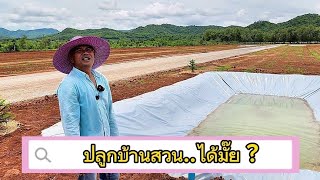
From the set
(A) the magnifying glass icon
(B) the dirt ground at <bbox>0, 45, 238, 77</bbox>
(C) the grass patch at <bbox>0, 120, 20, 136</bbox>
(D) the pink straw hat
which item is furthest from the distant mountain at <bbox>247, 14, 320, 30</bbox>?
(A) the magnifying glass icon

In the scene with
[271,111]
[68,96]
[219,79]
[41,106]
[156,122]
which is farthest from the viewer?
[219,79]

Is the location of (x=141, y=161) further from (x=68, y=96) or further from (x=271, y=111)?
(x=271, y=111)

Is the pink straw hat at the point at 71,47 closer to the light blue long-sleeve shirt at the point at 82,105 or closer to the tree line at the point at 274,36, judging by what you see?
the light blue long-sleeve shirt at the point at 82,105

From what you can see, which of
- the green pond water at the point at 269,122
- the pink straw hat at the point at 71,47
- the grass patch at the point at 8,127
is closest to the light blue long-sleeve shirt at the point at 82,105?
the pink straw hat at the point at 71,47

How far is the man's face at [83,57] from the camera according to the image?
2379mm

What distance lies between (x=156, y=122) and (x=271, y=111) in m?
4.76

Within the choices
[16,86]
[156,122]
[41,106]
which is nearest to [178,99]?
[156,122]

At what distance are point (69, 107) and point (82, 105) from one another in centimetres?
11

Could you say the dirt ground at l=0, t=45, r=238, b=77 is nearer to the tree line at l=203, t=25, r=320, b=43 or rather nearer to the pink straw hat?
the pink straw hat

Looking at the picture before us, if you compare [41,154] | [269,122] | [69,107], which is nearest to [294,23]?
[269,122]

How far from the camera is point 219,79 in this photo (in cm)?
1374

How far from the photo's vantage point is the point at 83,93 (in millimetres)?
2285

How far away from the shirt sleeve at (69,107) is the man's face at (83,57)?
0.20 meters

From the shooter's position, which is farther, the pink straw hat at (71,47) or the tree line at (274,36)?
the tree line at (274,36)
